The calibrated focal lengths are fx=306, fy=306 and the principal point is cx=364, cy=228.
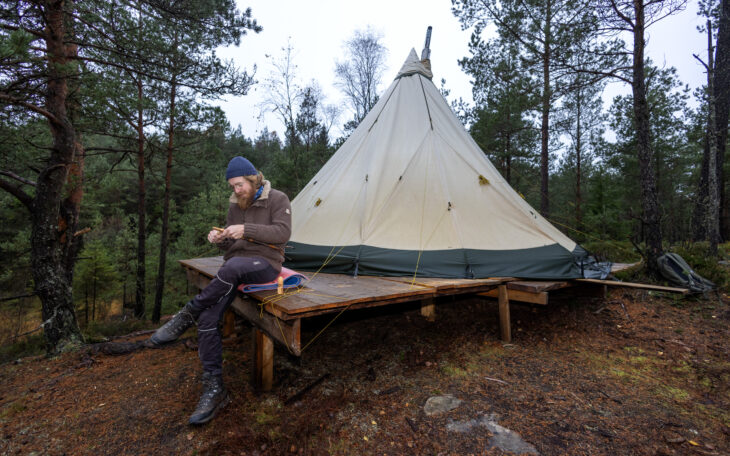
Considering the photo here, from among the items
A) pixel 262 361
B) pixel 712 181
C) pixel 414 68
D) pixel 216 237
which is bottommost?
A: pixel 262 361

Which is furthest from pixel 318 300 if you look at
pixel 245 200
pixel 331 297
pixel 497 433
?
pixel 497 433

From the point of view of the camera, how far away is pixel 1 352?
6.70m

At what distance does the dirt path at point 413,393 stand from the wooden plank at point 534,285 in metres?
0.70

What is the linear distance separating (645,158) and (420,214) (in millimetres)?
4171

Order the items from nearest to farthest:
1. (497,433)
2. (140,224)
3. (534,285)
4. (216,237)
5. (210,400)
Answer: (497,433), (210,400), (216,237), (534,285), (140,224)

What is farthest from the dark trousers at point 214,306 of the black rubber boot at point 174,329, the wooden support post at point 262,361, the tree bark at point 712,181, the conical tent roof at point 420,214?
the tree bark at point 712,181

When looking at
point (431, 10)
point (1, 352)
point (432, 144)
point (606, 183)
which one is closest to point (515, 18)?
point (431, 10)

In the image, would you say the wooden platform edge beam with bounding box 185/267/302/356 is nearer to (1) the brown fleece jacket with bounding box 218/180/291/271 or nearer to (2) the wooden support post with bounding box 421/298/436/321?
(1) the brown fleece jacket with bounding box 218/180/291/271

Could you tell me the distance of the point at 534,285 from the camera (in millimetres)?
3408

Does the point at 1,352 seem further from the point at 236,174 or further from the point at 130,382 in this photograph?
the point at 236,174

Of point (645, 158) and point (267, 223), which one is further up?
point (645, 158)

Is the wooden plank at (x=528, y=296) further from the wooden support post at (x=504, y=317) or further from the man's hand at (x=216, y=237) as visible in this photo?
the man's hand at (x=216, y=237)

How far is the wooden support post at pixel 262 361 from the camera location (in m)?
2.69

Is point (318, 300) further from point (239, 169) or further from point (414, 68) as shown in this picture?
point (414, 68)
